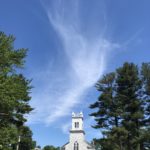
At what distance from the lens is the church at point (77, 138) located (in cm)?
7231

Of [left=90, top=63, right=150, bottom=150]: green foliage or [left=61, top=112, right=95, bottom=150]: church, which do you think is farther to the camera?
[left=61, top=112, right=95, bottom=150]: church

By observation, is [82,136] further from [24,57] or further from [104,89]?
[24,57]

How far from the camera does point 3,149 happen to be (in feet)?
65.9

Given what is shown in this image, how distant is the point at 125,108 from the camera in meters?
31.5

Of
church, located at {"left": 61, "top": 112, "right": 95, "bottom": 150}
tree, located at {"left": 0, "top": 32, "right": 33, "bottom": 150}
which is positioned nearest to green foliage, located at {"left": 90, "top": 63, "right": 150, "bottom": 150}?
tree, located at {"left": 0, "top": 32, "right": 33, "bottom": 150}

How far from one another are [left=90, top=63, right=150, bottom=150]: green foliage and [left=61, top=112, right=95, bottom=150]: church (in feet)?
137

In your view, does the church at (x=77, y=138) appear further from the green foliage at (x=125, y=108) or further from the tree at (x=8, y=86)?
the tree at (x=8, y=86)

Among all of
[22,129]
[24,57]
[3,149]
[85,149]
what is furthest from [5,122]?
[85,149]

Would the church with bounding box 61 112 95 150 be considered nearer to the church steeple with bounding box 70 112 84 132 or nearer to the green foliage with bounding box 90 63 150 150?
the church steeple with bounding box 70 112 84 132

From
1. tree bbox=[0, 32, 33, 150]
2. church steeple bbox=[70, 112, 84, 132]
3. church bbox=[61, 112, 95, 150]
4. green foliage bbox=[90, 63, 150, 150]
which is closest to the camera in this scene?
tree bbox=[0, 32, 33, 150]

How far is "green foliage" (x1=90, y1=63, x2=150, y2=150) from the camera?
29.8 m

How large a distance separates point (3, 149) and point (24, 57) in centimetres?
810

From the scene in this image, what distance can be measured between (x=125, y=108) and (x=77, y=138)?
43751 mm

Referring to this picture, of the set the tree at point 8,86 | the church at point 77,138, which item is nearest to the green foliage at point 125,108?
the tree at point 8,86
